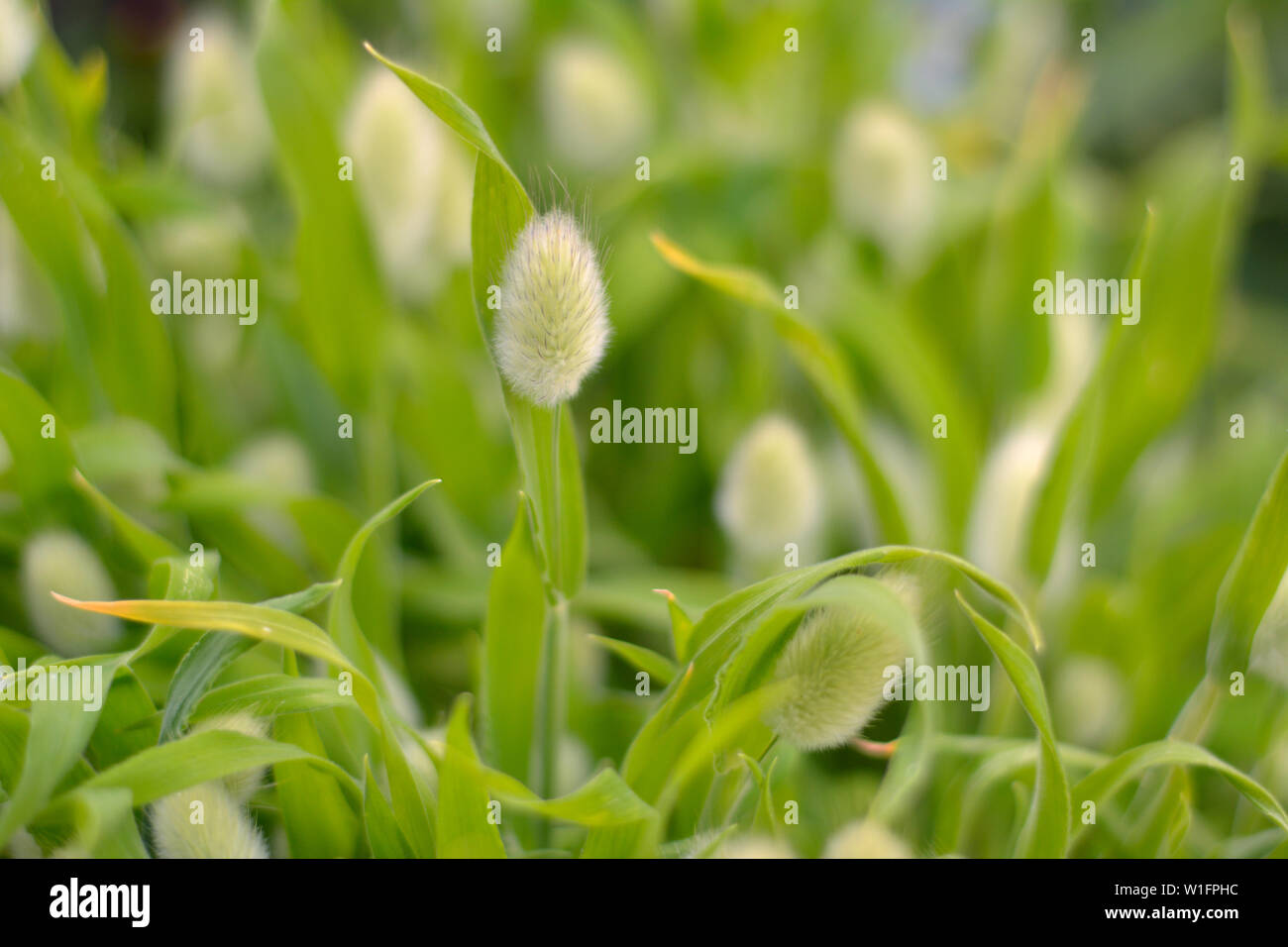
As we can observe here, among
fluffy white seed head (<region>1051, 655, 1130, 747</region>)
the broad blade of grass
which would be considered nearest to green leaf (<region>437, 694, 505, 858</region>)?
the broad blade of grass

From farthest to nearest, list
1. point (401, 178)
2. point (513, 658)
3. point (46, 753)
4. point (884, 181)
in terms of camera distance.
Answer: point (884, 181) < point (401, 178) < point (513, 658) < point (46, 753)

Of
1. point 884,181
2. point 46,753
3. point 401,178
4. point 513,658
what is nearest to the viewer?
point 46,753

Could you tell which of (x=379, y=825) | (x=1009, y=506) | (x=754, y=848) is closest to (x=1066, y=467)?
(x=1009, y=506)

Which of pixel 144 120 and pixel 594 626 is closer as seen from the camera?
pixel 594 626

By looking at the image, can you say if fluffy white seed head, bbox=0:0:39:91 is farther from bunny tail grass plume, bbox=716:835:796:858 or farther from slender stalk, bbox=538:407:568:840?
bunny tail grass plume, bbox=716:835:796:858

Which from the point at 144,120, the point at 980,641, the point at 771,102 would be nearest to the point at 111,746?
the point at 980,641

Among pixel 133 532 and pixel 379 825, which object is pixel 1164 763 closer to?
pixel 379 825

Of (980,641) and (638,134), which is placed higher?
(638,134)
